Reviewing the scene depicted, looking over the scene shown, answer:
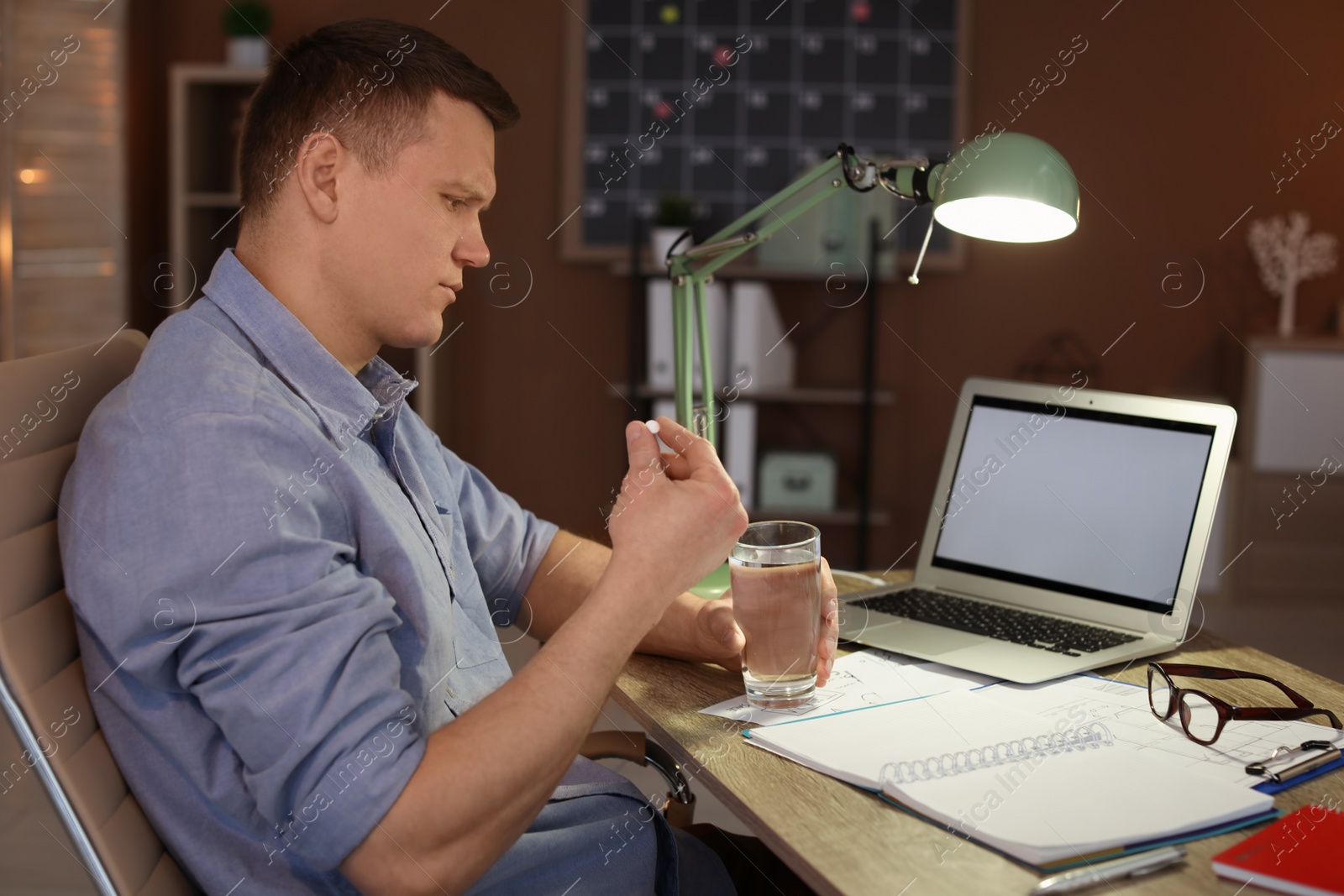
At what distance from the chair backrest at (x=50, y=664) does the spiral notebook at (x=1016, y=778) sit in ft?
1.66

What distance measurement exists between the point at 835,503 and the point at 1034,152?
295 cm

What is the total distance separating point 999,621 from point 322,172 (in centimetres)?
90

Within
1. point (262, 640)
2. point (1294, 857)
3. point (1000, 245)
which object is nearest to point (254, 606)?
point (262, 640)

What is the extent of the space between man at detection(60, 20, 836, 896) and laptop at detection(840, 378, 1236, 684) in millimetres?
245

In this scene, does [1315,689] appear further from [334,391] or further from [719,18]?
[719,18]

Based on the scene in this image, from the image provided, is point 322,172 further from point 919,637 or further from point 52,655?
point 919,637

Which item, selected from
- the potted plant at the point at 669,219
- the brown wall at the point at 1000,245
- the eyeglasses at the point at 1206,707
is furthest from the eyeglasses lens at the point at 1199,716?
the brown wall at the point at 1000,245

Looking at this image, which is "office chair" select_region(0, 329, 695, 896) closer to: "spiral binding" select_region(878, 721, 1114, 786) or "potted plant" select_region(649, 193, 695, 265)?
"spiral binding" select_region(878, 721, 1114, 786)

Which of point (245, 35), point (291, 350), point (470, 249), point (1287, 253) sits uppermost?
point (245, 35)

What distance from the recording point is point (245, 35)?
384 cm

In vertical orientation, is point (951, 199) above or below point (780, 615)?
above

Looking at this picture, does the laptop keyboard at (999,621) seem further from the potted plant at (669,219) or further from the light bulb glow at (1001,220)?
the potted plant at (669,219)

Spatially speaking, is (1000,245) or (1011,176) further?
(1000,245)

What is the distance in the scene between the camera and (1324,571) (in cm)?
385
